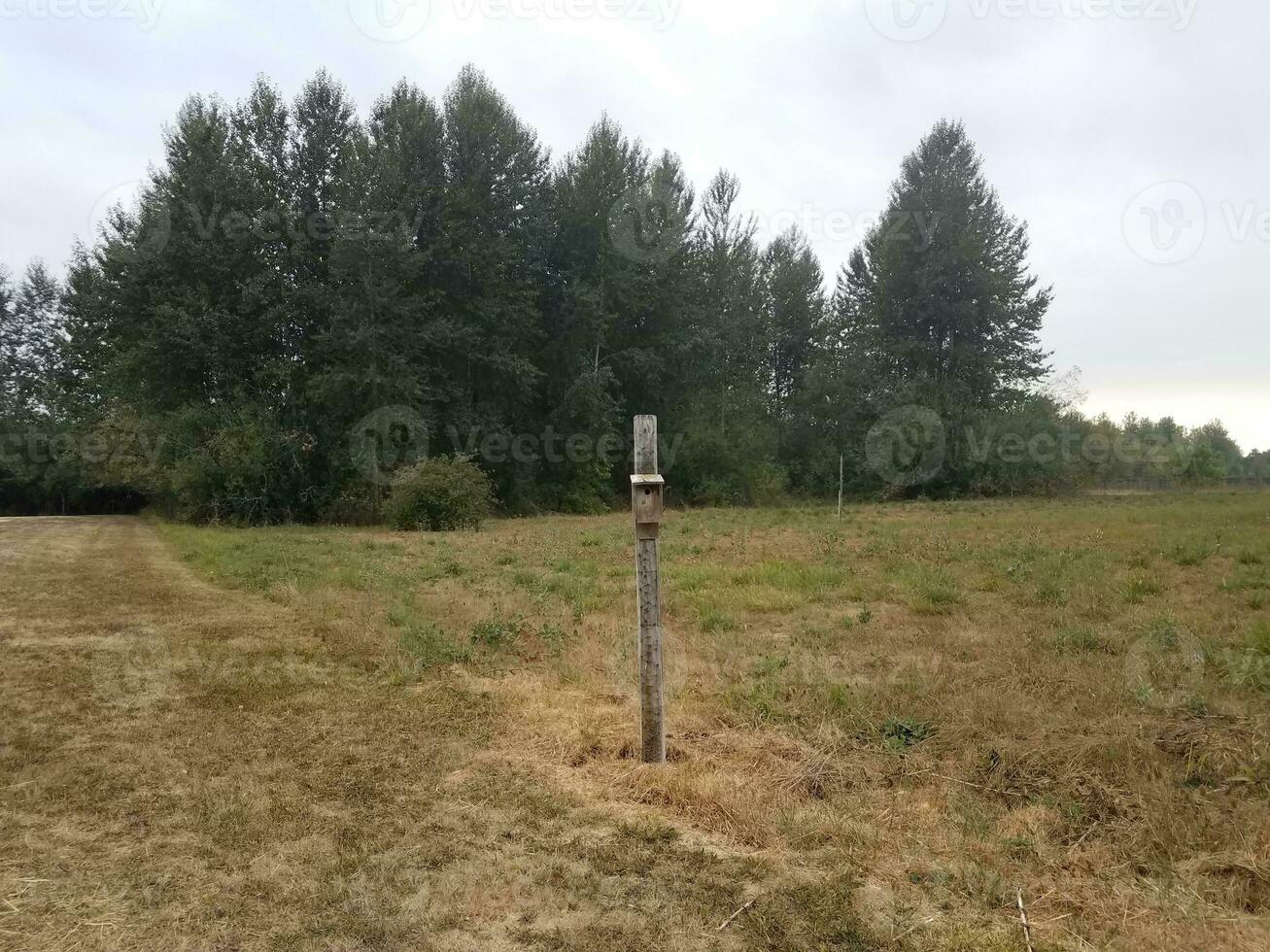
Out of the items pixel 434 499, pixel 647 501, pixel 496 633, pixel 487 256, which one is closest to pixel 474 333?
pixel 487 256

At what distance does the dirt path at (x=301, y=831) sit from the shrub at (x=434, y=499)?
564 inches

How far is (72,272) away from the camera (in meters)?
32.6

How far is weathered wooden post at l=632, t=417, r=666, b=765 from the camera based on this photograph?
429 centimetres

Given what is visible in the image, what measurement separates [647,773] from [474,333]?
78.4 ft

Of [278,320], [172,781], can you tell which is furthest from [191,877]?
[278,320]

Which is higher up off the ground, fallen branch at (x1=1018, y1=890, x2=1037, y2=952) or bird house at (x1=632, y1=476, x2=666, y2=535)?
bird house at (x1=632, y1=476, x2=666, y2=535)

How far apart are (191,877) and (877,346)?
37.7 m

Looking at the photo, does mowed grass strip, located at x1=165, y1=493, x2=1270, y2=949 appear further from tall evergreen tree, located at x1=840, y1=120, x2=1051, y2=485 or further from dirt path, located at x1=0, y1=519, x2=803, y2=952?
tall evergreen tree, located at x1=840, y1=120, x2=1051, y2=485

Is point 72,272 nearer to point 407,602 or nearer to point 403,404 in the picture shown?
point 403,404

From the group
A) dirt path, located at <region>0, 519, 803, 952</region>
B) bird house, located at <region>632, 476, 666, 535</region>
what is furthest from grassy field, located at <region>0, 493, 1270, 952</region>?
bird house, located at <region>632, 476, 666, 535</region>

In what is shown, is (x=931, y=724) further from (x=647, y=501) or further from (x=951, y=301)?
(x=951, y=301)

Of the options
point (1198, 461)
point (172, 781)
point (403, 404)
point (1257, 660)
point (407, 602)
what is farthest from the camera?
point (1198, 461)

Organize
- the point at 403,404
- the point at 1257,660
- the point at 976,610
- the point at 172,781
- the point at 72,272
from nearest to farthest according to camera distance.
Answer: the point at 172,781, the point at 1257,660, the point at 976,610, the point at 403,404, the point at 72,272

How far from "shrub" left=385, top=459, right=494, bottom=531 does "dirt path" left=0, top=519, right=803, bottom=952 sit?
1433 centimetres
